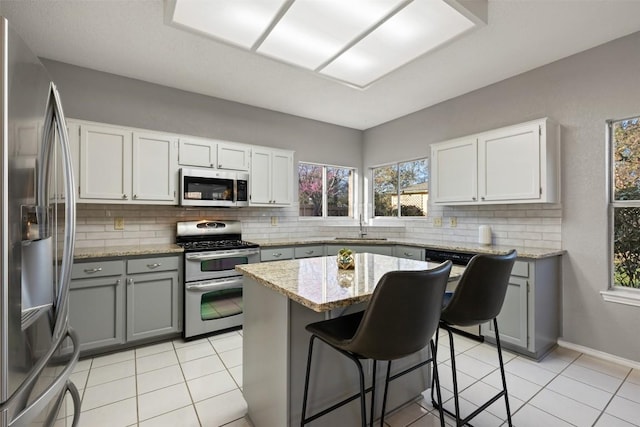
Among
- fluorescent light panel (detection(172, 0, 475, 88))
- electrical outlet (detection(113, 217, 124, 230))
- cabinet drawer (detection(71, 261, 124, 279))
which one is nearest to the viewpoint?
fluorescent light panel (detection(172, 0, 475, 88))

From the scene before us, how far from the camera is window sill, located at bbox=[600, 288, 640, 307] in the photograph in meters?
2.50

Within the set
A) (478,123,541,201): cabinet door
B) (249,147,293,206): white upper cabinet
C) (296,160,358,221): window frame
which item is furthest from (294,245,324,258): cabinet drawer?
(478,123,541,201): cabinet door

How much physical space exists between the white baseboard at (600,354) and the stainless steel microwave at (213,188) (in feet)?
11.9

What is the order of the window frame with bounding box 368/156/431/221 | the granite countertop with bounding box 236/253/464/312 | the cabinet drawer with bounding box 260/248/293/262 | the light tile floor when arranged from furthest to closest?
the window frame with bounding box 368/156/431/221, the cabinet drawer with bounding box 260/248/293/262, the light tile floor, the granite countertop with bounding box 236/253/464/312

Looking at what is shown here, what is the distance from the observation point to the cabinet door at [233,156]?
3602 millimetres

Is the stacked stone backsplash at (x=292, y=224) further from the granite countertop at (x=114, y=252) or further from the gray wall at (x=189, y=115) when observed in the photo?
the gray wall at (x=189, y=115)

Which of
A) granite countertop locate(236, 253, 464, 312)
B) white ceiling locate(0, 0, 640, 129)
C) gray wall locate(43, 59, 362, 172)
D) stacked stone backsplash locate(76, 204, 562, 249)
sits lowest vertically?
granite countertop locate(236, 253, 464, 312)

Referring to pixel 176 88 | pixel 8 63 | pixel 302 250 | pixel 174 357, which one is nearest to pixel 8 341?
pixel 8 63

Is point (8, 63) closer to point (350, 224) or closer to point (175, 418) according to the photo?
point (175, 418)

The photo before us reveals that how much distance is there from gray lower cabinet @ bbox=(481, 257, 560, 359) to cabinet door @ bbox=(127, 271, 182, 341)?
3098mm

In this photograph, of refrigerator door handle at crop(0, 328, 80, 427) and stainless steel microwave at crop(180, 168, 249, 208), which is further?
stainless steel microwave at crop(180, 168, 249, 208)

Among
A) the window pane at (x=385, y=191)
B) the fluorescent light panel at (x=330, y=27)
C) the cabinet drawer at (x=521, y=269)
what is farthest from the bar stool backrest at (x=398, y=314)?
the window pane at (x=385, y=191)

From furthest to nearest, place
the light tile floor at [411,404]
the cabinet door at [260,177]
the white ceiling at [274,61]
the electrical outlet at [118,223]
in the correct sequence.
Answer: the cabinet door at [260,177] < the electrical outlet at [118,223] < the white ceiling at [274,61] < the light tile floor at [411,404]

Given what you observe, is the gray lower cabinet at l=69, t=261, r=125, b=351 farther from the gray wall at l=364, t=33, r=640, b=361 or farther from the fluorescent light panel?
the gray wall at l=364, t=33, r=640, b=361
